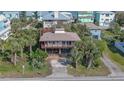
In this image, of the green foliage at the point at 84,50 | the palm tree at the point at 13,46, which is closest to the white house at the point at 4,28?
the palm tree at the point at 13,46

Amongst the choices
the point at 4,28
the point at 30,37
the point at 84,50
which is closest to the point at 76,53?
the point at 84,50

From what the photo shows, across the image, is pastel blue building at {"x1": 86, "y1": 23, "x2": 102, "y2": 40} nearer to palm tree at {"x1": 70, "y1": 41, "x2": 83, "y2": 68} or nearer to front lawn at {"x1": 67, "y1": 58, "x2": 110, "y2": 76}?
palm tree at {"x1": 70, "y1": 41, "x2": 83, "y2": 68}

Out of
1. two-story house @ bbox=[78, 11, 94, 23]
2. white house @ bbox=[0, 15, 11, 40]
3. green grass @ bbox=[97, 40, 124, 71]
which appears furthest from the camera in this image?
green grass @ bbox=[97, 40, 124, 71]

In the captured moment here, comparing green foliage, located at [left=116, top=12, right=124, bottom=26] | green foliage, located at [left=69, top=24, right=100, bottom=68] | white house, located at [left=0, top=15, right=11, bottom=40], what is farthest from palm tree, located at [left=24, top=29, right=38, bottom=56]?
green foliage, located at [left=116, top=12, right=124, bottom=26]

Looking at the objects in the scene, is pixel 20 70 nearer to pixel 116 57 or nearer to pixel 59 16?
pixel 59 16

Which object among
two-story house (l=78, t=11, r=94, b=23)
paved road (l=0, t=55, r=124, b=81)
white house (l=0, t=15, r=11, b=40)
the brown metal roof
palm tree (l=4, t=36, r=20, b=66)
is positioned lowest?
paved road (l=0, t=55, r=124, b=81)

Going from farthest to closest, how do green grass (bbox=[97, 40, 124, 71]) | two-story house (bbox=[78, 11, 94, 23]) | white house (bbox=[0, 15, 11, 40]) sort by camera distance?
1. green grass (bbox=[97, 40, 124, 71])
2. white house (bbox=[0, 15, 11, 40])
3. two-story house (bbox=[78, 11, 94, 23])
